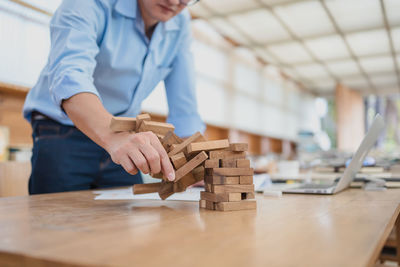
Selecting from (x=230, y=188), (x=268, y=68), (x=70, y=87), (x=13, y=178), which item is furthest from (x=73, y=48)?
(x=268, y=68)

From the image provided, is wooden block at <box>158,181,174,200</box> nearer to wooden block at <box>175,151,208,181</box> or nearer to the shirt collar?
wooden block at <box>175,151,208,181</box>

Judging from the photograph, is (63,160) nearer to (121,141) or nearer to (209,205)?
(121,141)

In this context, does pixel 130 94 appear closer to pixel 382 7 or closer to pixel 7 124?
pixel 7 124

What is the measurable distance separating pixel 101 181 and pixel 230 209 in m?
0.79

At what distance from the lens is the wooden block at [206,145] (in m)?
0.74

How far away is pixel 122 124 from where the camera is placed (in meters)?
0.75

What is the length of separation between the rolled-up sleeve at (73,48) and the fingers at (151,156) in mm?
295

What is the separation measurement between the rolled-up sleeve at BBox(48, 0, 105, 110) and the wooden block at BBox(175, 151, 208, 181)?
13.4 inches

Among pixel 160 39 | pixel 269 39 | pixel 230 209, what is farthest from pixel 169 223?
pixel 269 39

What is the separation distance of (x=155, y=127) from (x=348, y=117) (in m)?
11.8

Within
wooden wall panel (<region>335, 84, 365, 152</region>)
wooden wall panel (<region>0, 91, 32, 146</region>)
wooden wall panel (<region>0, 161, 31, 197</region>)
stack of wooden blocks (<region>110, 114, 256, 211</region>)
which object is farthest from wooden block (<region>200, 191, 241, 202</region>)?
wooden wall panel (<region>335, 84, 365, 152</region>)

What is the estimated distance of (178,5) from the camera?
115 cm

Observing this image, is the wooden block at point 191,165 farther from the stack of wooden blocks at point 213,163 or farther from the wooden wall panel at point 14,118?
the wooden wall panel at point 14,118

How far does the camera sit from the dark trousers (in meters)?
1.24
